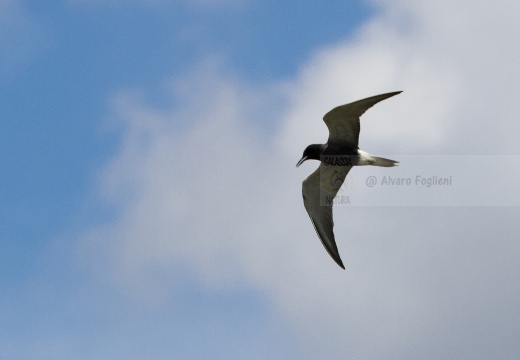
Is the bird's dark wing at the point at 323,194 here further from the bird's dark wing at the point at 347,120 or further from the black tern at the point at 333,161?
the bird's dark wing at the point at 347,120

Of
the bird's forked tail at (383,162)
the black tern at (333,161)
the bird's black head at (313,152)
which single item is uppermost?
the bird's black head at (313,152)

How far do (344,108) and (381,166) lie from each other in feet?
8.58

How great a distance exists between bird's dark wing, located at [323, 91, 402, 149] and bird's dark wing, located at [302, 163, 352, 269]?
4.25ft

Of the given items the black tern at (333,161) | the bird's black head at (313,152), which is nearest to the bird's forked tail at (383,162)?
the black tern at (333,161)

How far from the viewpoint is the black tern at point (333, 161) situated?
23.6m

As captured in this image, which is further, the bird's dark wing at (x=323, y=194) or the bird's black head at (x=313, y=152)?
the bird's dark wing at (x=323, y=194)

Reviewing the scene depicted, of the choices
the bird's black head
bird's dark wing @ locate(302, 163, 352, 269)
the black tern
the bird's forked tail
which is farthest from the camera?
bird's dark wing @ locate(302, 163, 352, 269)

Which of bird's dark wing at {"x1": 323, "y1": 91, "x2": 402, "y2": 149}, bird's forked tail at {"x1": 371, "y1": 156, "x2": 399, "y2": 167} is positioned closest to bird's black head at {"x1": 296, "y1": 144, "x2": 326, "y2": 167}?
bird's dark wing at {"x1": 323, "y1": 91, "x2": 402, "y2": 149}

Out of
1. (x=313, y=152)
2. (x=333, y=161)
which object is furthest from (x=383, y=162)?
(x=313, y=152)

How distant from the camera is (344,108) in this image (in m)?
23.2

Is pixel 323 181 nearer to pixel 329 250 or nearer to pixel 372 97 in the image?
pixel 329 250

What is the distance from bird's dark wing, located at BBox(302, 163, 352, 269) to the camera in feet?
84.6

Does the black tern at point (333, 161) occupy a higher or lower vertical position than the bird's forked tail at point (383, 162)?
higher

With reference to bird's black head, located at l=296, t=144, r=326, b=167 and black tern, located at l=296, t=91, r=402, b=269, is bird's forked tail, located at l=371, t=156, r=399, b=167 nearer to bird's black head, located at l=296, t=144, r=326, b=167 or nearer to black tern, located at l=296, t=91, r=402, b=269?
black tern, located at l=296, t=91, r=402, b=269
